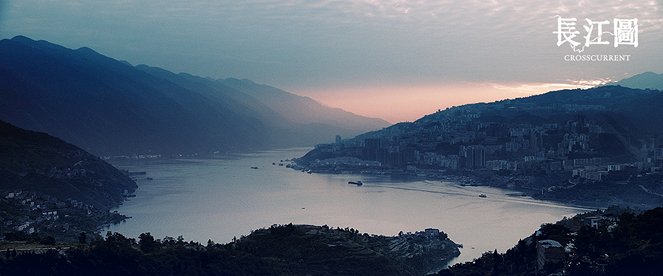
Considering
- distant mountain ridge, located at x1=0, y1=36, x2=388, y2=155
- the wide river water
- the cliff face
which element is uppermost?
distant mountain ridge, located at x1=0, y1=36, x2=388, y2=155

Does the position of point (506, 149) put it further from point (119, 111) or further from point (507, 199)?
point (119, 111)

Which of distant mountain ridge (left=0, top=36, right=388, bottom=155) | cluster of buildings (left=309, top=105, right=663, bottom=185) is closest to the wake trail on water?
cluster of buildings (left=309, top=105, right=663, bottom=185)

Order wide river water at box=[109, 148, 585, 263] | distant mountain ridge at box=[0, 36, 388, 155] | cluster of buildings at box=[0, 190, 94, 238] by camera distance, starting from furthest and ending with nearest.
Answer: distant mountain ridge at box=[0, 36, 388, 155]
wide river water at box=[109, 148, 585, 263]
cluster of buildings at box=[0, 190, 94, 238]

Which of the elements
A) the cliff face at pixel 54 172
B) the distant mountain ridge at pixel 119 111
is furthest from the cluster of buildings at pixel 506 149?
the distant mountain ridge at pixel 119 111

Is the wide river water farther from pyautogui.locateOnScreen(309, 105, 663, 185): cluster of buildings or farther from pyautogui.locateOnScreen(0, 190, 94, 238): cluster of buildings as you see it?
pyautogui.locateOnScreen(309, 105, 663, 185): cluster of buildings

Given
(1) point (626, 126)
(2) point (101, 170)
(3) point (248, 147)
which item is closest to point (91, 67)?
(3) point (248, 147)

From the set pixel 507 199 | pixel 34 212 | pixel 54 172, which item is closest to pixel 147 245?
pixel 34 212
